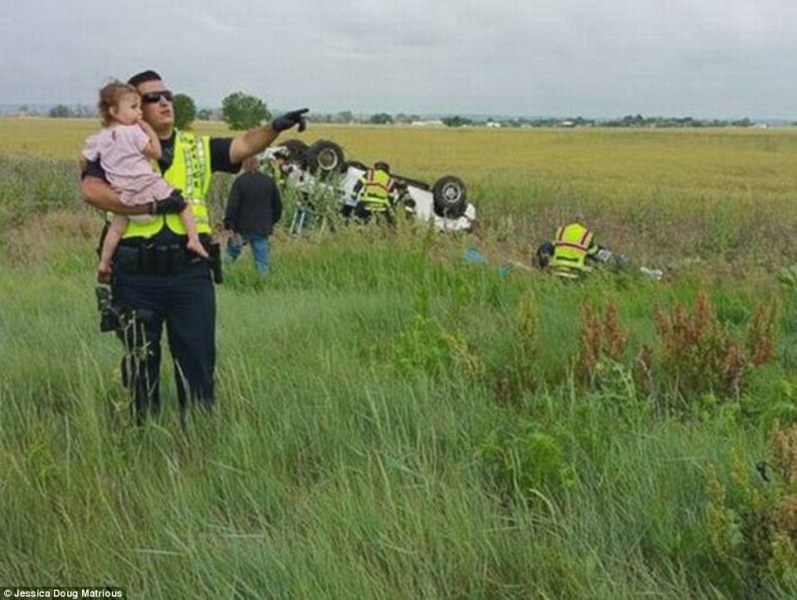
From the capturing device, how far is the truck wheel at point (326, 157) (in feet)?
40.8

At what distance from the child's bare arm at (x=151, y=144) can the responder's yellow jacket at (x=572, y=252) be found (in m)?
5.35

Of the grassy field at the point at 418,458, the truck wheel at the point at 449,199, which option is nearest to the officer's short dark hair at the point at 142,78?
the grassy field at the point at 418,458

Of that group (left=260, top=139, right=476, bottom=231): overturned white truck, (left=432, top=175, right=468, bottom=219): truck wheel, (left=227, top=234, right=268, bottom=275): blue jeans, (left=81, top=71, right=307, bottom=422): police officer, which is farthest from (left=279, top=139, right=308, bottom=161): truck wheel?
(left=81, top=71, right=307, bottom=422): police officer

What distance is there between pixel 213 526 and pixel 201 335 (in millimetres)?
1431

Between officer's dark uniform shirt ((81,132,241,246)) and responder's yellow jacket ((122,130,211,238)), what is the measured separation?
2 centimetres

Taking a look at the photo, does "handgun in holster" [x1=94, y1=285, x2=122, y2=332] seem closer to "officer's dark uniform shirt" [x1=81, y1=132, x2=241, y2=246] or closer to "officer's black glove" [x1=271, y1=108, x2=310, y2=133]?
"officer's dark uniform shirt" [x1=81, y1=132, x2=241, y2=246]

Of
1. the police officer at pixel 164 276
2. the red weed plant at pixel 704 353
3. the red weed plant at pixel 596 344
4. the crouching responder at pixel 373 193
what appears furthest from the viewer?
the crouching responder at pixel 373 193

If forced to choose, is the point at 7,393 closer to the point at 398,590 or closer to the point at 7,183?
the point at 398,590

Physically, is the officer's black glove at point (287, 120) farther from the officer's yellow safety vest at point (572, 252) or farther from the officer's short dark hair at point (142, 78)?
the officer's yellow safety vest at point (572, 252)

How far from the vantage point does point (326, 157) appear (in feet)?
41.3

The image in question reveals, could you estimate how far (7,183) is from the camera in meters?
16.3

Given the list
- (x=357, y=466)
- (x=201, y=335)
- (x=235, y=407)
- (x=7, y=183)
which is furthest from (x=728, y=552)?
(x=7, y=183)

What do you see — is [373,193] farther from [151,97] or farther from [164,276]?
[164,276]

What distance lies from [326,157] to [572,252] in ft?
18.6
